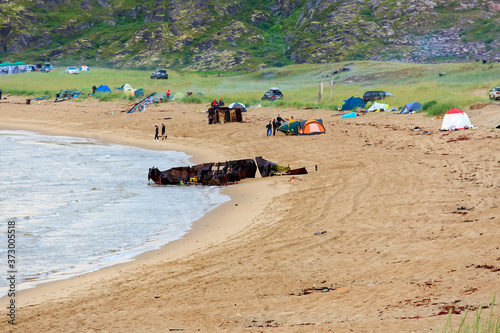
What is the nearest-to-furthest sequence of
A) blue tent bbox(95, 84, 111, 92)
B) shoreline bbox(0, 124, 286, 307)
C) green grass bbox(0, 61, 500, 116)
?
shoreline bbox(0, 124, 286, 307) < green grass bbox(0, 61, 500, 116) < blue tent bbox(95, 84, 111, 92)

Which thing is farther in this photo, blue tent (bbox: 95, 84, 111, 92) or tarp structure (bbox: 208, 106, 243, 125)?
blue tent (bbox: 95, 84, 111, 92)

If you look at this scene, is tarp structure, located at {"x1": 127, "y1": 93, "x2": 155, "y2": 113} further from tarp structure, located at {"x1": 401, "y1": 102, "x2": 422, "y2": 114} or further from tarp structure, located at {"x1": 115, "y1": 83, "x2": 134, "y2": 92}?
tarp structure, located at {"x1": 401, "y1": 102, "x2": 422, "y2": 114}

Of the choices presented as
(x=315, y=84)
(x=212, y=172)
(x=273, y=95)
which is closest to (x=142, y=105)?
(x=273, y=95)

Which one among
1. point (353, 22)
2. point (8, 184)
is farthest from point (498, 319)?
point (353, 22)

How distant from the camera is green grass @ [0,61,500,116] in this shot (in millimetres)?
48719

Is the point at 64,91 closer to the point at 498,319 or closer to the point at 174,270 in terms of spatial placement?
the point at 174,270

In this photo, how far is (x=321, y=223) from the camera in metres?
15.9

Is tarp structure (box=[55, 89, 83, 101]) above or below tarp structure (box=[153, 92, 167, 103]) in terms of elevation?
above

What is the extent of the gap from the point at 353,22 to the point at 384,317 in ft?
346

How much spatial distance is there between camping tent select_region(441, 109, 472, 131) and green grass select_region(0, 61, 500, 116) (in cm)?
503

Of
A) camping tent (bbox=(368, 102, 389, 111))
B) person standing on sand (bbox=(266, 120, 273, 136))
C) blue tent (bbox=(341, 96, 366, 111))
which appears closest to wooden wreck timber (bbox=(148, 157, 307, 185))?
person standing on sand (bbox=(266, 120, 273, 136))

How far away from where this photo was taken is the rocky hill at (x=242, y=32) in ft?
327

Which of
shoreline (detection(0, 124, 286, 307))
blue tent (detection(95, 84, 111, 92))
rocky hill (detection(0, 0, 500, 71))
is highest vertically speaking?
rocky hill (detection(0, 0, 500, 71))

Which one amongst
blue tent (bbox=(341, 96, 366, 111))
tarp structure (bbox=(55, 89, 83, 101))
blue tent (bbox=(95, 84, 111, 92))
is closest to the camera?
blue tent (bbox=(341, 96, 366, 111))
